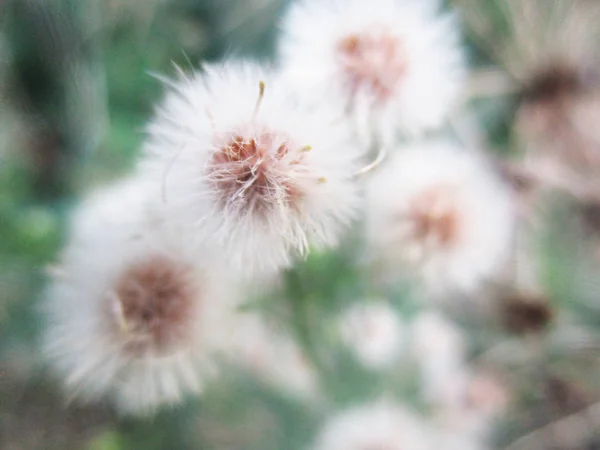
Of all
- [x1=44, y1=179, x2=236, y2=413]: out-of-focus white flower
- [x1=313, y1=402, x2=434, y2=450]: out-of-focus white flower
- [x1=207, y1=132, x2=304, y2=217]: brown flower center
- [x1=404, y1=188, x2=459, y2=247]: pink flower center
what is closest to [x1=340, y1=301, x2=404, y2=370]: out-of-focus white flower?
[x1=313, y1=402, x2=434, y2=450]: out-of-focus white flower

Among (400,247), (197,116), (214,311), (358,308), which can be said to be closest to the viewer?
(197,116)

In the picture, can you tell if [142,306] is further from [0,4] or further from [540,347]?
[540,347]

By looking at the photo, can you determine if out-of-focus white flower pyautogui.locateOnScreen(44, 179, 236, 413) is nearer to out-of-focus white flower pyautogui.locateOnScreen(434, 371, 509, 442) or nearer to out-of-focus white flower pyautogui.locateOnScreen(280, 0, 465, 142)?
out-of-focus white flower pyautogui.locateOnScreen(280, 0, 465, 142)

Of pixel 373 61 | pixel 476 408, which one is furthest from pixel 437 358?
pixel 373 61

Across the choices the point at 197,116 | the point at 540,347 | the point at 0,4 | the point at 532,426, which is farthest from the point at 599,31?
the point at 0,4

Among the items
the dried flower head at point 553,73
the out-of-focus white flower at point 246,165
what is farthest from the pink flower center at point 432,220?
the dried flower head at point 553,73

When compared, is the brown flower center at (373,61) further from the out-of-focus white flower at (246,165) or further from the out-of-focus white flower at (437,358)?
the out-of-focus white flower at (437,358)
